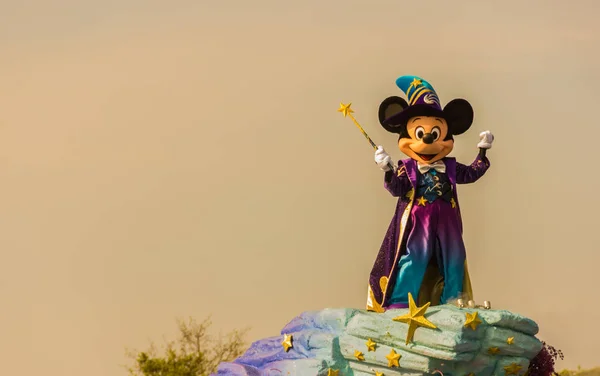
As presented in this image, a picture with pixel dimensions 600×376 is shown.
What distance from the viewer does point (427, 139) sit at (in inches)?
679

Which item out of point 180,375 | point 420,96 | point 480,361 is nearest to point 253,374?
point 480,361

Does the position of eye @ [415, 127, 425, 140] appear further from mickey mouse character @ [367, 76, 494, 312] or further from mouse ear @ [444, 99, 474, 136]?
mouse ear @ [444, 99, 474, 136]

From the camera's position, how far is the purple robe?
17.3 m

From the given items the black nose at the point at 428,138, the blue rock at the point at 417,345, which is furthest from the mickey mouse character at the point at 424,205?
the blue rock at the point at 417,345

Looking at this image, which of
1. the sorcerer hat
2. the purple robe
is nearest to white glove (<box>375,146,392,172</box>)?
the purple robe

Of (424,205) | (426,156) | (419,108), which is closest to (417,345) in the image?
(424,205)

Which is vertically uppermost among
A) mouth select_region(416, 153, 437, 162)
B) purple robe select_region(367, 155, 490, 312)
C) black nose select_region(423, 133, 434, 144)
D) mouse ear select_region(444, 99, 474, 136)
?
mouse ear select_region(444, 99, 474, 136)

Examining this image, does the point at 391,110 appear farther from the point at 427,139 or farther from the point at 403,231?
the point at 403,231

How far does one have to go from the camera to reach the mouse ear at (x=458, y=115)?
17.5 metres

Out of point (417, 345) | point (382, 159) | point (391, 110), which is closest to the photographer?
point (417, 345)

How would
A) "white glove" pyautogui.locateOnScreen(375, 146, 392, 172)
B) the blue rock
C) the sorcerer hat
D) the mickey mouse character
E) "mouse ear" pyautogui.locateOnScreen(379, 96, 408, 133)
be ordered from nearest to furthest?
the blue rock
"white glove" pyautogui.locateOnScreen(375, 146, 392, 172)
the mickey mouse character
the sorcerer hat
"mouse ear" pyautogui.locateOnScreen(379, 96, 408, 133)

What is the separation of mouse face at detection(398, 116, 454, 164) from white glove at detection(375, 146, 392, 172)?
1.40 ft

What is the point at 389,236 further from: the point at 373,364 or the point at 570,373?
the point at 570,373

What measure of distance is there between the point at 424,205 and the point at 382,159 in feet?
2.54
